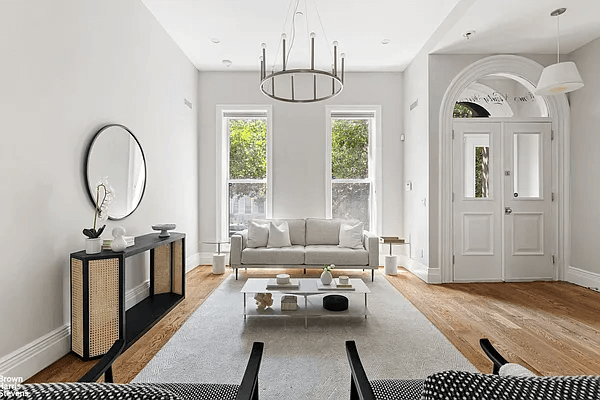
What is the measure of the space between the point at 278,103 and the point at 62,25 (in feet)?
11.9

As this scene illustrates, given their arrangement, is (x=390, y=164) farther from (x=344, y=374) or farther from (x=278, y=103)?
(x=344, y=374)

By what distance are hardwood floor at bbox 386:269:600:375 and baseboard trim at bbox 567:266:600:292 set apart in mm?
106

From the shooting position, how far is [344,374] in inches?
89.7

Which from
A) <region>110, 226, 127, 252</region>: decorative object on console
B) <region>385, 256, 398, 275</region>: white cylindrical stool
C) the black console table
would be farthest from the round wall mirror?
<region>385, 256, 398, 275</region>: white cylindrical stool

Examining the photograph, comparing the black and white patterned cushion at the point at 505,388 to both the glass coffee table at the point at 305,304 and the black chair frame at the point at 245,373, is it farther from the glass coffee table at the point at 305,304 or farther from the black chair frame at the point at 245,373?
the glass coffee table at the point at 305,304

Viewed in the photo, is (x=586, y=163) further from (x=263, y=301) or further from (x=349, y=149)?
(x=263, y=301)

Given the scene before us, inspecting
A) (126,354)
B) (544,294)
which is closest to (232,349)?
(126,354)

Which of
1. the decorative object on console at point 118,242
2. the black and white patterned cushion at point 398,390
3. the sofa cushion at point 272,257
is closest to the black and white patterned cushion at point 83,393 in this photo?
the black and white patterned cushion at point 398,390

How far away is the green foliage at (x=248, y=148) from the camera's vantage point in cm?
610

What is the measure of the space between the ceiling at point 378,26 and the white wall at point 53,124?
30.4 inches

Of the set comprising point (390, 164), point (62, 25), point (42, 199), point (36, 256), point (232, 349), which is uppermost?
point (62, 25)

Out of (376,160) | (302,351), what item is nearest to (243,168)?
(376,160)

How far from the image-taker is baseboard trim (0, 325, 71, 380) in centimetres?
212

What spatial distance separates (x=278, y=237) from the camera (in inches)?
207
